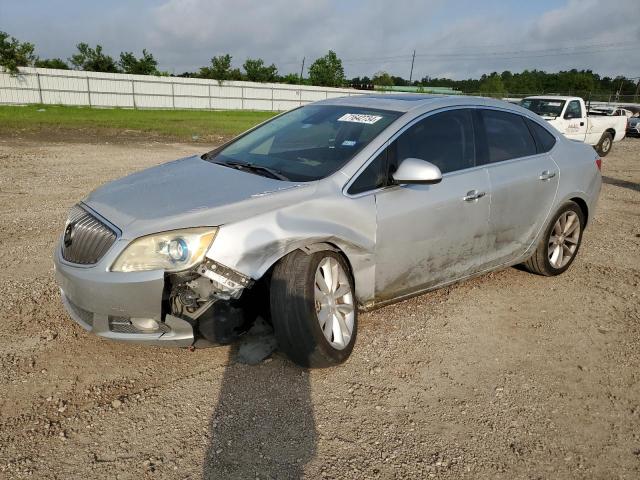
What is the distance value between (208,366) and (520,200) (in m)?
2.84

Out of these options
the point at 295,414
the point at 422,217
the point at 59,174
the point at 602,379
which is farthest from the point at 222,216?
the point at 59,174

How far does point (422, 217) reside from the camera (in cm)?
371

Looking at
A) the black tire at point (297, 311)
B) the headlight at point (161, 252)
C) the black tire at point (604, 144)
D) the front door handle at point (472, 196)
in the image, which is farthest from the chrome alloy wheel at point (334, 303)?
the black tire at point (604, 144)

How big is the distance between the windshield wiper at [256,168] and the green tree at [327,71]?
65287 millimetres

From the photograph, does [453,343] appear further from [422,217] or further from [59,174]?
[59,174]

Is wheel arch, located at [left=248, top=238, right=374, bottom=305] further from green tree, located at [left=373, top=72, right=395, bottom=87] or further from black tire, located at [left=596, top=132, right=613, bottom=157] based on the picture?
green tree, located at [left=373, top=72, right=395, bottom=87]

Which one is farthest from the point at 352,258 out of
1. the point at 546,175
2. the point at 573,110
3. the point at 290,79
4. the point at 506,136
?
the point at 290,79

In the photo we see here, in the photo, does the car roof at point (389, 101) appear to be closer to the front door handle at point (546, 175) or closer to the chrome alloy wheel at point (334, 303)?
the front door handle at point (546, 175)

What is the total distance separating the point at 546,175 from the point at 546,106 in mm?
10959

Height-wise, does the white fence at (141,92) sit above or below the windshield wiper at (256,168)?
below

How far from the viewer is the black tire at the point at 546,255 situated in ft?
15.9

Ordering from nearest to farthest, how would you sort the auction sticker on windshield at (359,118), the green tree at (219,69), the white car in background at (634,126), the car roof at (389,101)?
the auction sticker on windshield at (359,118) → the car roof at (389,101) → the white car in background at (634,126) → the green tree at (219,69)

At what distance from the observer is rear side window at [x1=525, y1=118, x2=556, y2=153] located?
4.79m

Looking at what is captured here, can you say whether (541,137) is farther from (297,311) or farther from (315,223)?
(297,311)
